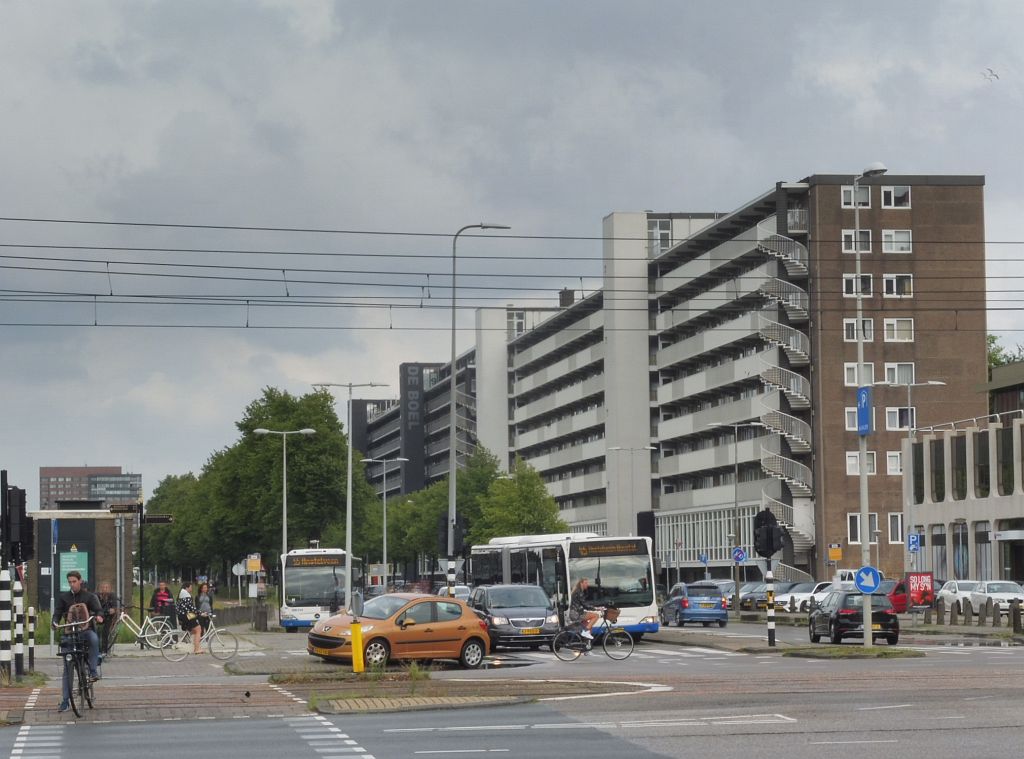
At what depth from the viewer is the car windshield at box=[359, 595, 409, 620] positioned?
3206cm

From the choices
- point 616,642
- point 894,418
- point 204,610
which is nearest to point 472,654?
point 616,642

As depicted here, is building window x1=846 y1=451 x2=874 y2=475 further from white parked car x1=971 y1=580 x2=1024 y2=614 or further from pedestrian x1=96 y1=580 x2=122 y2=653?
pedestrian x1=96 y1=580 x2=122 y2=653

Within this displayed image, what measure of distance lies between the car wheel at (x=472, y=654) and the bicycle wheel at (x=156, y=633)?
819cm

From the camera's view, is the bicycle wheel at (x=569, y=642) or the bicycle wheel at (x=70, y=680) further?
the bicycle wheel at (x=569, y=642)

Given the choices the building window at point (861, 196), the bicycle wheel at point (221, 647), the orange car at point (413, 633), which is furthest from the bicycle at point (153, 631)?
the building window at point (861, 196)

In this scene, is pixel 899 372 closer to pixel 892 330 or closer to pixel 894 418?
pixel 892 330

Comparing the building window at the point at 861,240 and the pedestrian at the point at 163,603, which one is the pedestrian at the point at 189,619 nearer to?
the pedestrian at the point at 163,603

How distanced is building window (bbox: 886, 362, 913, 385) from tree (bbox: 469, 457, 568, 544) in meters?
21.7

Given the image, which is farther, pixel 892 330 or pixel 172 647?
pixel 892 330

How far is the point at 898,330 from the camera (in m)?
96.7

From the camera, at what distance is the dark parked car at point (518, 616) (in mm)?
38438

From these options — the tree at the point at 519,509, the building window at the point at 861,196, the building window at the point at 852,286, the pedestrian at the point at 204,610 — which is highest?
the building window at the point at 861,196

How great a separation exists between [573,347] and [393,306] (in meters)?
95.5

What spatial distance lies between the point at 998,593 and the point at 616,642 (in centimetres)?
2821
